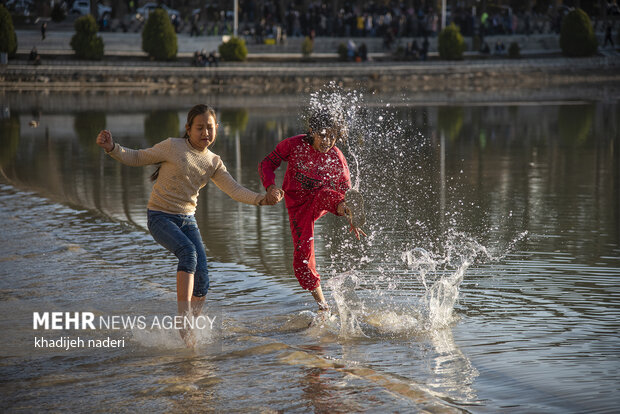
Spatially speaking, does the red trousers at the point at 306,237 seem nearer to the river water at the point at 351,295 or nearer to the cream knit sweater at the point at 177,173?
the river water at the point at 351,295

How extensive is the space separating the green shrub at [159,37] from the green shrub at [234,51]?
2.37 m

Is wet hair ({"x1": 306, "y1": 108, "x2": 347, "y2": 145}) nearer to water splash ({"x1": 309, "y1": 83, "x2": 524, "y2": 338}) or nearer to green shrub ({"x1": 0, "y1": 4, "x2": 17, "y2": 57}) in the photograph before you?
water splash ({"x1": 309, "y1": 83, "x2": 524, "y2": 338})

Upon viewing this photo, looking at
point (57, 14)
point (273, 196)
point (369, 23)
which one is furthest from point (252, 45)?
point (273, 196)

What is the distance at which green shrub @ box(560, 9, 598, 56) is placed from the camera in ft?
154

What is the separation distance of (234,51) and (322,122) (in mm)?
39272

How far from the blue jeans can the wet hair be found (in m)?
0.90

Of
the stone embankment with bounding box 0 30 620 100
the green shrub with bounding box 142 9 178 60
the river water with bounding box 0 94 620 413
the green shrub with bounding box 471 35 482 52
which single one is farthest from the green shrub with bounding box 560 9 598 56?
the river water with bounding box 0 94 620 413

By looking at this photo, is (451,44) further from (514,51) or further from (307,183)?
(307,183)

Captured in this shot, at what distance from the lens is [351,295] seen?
651 centimetres

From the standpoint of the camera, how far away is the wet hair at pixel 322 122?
5.48 meters

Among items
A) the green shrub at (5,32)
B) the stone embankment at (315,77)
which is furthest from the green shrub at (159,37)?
the green shrub at (5,32)

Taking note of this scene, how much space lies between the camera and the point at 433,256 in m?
7.62

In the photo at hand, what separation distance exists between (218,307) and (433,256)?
2.22 meters

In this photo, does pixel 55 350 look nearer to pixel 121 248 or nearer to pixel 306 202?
pixel 306 202
